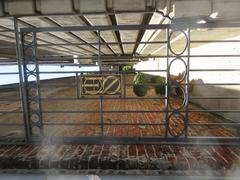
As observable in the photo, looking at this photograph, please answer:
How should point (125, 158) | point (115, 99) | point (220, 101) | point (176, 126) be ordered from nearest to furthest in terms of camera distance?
1. point (125, 158)
2. point (115, 99)
3. point (176, 126)
4. point (220, 101)

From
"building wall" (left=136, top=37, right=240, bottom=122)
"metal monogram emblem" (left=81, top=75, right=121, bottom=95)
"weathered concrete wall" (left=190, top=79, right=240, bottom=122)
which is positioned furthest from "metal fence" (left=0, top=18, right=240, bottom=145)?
"building wall" (left=136, top=37, right=240, bottom=122)

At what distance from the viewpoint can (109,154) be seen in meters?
3.30

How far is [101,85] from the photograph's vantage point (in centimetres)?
355

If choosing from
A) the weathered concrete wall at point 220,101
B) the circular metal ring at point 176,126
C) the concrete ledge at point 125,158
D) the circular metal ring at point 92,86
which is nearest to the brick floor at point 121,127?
the circular metal ring at point 176,126

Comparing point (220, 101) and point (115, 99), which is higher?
point (115, 99)

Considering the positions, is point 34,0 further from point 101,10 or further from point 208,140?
point 208,140

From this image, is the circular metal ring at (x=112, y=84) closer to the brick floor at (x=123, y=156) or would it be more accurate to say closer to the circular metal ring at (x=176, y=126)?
the brick floor at (x=123, y=156)

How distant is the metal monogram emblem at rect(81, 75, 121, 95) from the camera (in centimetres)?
354

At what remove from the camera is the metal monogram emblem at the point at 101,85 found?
354 cm

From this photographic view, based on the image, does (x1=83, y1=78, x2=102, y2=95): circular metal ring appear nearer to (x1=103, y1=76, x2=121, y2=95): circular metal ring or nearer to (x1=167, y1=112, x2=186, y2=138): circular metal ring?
(x1=103, y1=76, x2=121, y2=95): circular metal ring

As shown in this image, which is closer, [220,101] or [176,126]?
[176,126]

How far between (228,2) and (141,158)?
2487 millimetres

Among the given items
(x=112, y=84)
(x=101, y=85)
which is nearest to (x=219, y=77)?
(x=112, y=84)

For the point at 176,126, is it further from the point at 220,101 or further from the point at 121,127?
the point at 220,101
